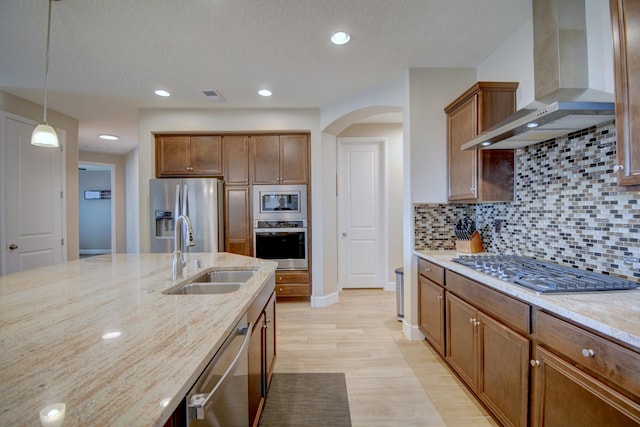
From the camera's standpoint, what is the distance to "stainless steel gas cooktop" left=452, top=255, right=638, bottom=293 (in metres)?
1.31

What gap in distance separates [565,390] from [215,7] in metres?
2.84

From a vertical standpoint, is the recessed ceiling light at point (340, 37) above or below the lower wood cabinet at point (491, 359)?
above

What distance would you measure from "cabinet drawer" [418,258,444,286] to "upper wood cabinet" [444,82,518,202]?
64cm

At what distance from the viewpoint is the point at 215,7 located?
194 cm

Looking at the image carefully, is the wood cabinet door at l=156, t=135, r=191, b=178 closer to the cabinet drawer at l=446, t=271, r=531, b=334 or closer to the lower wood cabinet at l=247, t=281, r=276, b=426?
the lower wood cabinet at l=247, t=281, r=276, b=426

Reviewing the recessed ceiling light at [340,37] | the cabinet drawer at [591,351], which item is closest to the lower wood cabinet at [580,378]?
the cabinet drawer at [591,351]

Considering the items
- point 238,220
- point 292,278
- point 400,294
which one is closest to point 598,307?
point 400,294

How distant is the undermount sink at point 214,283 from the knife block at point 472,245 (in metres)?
1.86

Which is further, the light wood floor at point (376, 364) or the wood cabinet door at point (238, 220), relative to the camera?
the wood cabinet door at point (238, 220)

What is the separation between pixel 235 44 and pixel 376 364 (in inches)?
115

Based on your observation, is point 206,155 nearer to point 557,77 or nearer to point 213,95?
point 213,95

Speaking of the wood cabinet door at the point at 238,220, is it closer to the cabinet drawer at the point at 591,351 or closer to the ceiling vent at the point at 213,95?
the ceiling vent at the point at 213,95

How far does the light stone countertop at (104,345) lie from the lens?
58 cm

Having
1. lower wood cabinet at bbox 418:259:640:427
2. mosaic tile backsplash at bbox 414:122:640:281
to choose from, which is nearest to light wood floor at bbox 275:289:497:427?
lower wood cabinet at bbox 418:259:640:427
